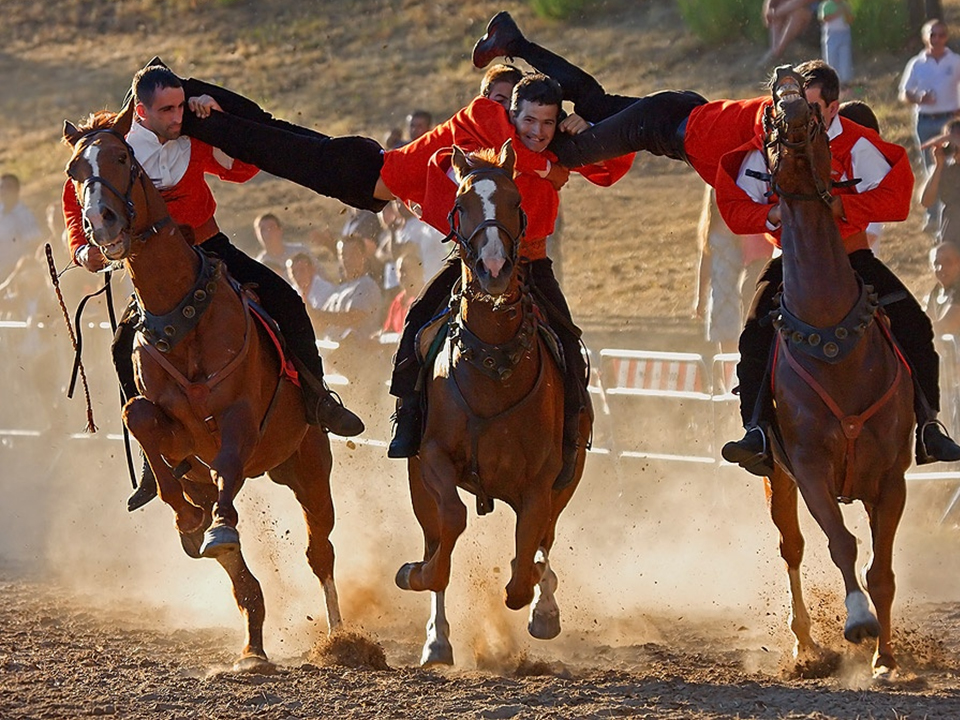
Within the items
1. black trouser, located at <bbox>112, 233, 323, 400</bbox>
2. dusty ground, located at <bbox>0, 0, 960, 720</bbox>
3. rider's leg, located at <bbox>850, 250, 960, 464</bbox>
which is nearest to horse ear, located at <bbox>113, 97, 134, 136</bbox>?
black trouser, located at <bbox>112, 233, 323, 400</bbox>

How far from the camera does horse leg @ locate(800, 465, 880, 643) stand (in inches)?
281

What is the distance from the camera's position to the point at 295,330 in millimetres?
8914

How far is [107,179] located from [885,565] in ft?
12.3

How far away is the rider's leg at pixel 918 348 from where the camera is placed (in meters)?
7.80

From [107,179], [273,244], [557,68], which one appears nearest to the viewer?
[107,179]

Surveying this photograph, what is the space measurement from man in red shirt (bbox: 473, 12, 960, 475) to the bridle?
Result: 6.76 ft

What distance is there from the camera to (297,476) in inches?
367

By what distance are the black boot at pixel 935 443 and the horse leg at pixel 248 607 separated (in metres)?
3.20

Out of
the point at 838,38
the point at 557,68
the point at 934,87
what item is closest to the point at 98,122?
the point at 557,68

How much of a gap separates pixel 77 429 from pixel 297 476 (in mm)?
6595

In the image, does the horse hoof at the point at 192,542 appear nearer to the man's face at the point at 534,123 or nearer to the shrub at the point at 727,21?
the man's face at the point at 534,123

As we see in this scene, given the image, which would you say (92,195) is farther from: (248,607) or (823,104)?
(823,104)

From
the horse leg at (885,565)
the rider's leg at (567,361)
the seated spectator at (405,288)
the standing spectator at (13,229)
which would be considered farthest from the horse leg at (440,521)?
the standing spectator at (13,229)

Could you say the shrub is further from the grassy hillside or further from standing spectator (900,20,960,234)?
standing spectator (900,20,960,234)
